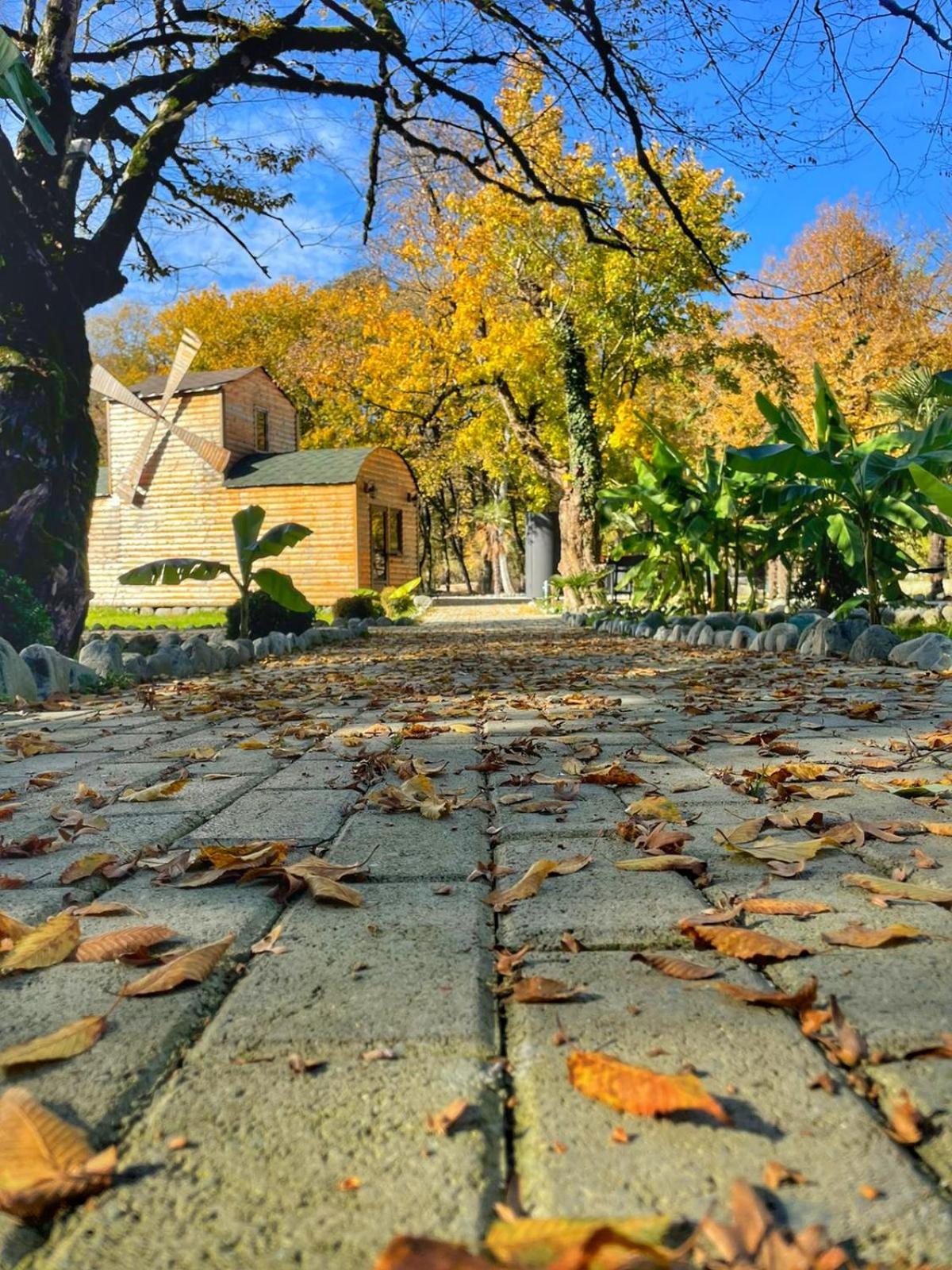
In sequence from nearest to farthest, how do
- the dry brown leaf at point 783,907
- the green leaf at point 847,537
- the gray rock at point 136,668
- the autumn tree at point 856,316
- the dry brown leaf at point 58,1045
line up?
the dry brown leaf at point 58,1045, the dry brown leaf at point 783,907, the gray rock at point 136,668, the green leaf at point 847,537, the autumn tree at point 856,316

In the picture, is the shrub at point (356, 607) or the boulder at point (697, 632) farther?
the shrub at point (356, 607)

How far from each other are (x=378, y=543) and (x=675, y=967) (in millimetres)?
28318

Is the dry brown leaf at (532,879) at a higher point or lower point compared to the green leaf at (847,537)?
lower

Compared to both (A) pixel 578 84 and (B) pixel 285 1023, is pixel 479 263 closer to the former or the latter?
(A) pixel 578 84

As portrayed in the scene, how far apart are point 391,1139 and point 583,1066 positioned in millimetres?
266

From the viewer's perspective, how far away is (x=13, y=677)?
20.2 ft

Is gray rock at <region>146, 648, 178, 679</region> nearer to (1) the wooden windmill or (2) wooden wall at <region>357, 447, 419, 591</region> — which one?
(2) wooden wall at <region>357, 447, 419, 591</region>

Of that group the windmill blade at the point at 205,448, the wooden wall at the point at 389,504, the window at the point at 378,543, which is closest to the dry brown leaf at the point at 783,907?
the wooden wall at the point at 389,504

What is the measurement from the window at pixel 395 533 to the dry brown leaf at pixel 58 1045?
27.2 metres

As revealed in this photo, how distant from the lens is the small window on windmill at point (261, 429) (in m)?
28.9

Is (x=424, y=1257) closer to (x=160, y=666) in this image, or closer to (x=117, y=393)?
(x=160, y=666)

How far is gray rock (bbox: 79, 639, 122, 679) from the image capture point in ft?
24.3

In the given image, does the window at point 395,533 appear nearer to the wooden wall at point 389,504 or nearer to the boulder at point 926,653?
the wooden wall at point 389,504

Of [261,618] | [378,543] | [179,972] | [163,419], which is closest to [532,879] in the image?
[179,972]
